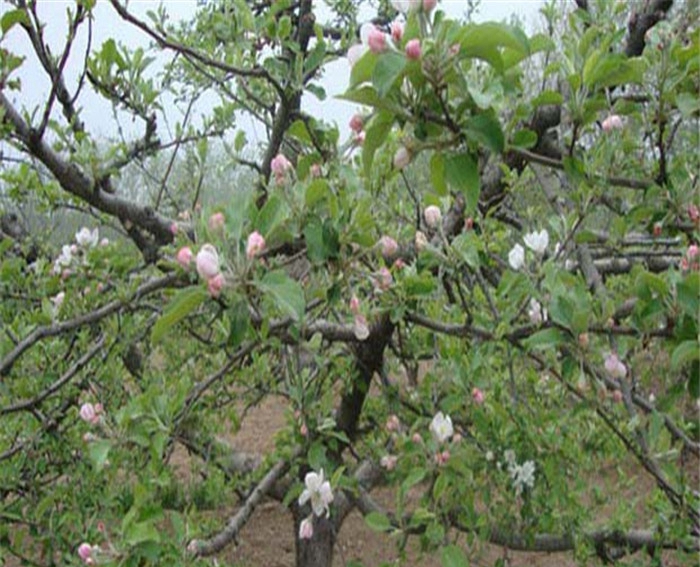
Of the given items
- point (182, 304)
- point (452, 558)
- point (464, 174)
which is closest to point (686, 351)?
point (464, 174)

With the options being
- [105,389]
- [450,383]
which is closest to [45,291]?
[105,389]

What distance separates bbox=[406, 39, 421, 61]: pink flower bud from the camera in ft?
2.22

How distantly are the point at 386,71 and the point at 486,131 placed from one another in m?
0.14

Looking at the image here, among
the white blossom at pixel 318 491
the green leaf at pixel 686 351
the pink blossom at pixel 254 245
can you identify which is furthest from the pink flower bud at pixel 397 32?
the white blossom at pixel 318 491

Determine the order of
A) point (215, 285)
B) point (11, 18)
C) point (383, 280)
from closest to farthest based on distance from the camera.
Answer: point (215, 285) → point (383, 280) → point (11, 18)

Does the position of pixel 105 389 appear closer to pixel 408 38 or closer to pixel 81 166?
pixel 81 166

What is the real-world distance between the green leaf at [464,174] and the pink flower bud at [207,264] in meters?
0.26

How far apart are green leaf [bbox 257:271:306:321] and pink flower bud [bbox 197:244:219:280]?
5cm

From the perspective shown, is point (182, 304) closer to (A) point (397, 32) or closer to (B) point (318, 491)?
(A) point (397, 32)

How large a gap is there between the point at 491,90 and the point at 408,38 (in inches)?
4.3

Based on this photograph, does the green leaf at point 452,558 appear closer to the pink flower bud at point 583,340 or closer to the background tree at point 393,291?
the background tree at point 393,291

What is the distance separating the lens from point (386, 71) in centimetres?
67

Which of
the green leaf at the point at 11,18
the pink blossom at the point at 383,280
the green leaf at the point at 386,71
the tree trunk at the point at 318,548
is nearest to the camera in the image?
the green leaf at the point at 386,71

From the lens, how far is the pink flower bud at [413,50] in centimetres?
68
